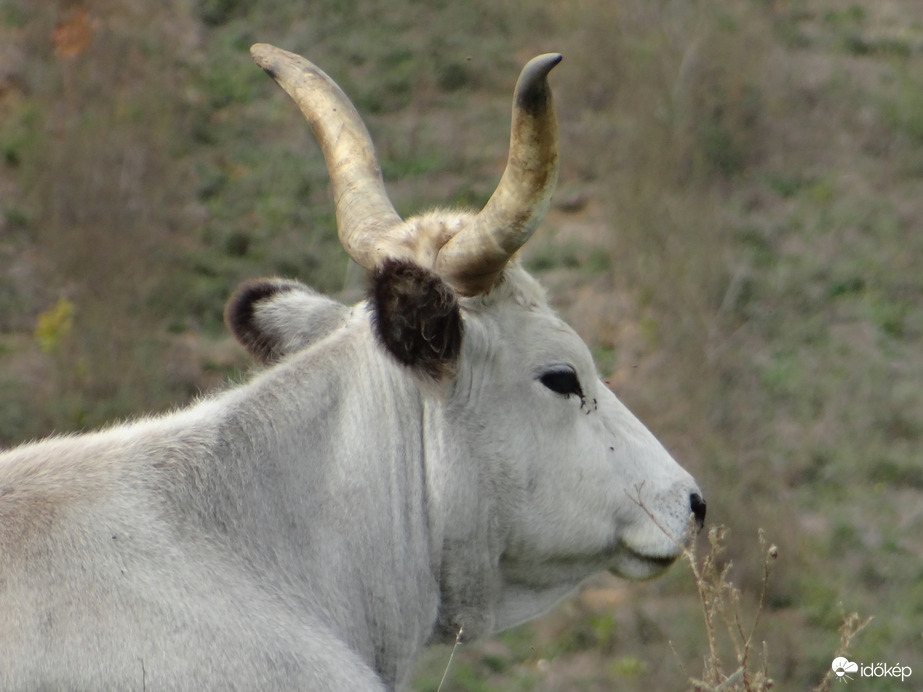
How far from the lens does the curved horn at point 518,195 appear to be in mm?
3568

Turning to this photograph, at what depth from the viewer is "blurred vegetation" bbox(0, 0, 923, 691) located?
27.5 ft

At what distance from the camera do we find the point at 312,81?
4652 mm

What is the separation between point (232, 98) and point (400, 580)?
1169cm

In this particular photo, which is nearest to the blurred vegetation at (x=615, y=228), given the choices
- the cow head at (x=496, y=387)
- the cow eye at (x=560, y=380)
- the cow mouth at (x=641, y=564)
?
the cow mouth at (x=641, y=564)

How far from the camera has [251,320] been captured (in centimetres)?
456

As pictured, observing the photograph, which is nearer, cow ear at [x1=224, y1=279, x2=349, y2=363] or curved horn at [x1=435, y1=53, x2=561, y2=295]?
curved horn at [x1=435, y1=53, x2=561, y2=295]

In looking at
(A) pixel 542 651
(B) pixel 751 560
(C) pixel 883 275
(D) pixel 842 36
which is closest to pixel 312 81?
(A) pixel 542 651

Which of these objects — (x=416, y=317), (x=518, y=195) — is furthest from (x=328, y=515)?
(x=518, y=195)

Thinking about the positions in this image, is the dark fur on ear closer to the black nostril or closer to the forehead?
the forehead

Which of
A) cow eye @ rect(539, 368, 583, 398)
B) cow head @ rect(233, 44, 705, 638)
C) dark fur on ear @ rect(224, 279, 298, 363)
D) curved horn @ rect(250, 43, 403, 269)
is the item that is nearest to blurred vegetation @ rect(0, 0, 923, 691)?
cow head @ rect(233, 44, 705, 638)

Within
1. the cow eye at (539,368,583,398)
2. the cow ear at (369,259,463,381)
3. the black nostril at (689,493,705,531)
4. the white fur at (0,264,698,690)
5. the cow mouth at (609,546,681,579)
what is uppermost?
the cow ear at (369,259,463,381)

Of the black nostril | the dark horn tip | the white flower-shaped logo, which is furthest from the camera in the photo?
the white flower-shaped logo

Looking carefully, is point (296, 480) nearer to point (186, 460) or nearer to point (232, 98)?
point (186, 460)

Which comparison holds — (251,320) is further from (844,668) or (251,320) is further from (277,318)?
(844,668)
